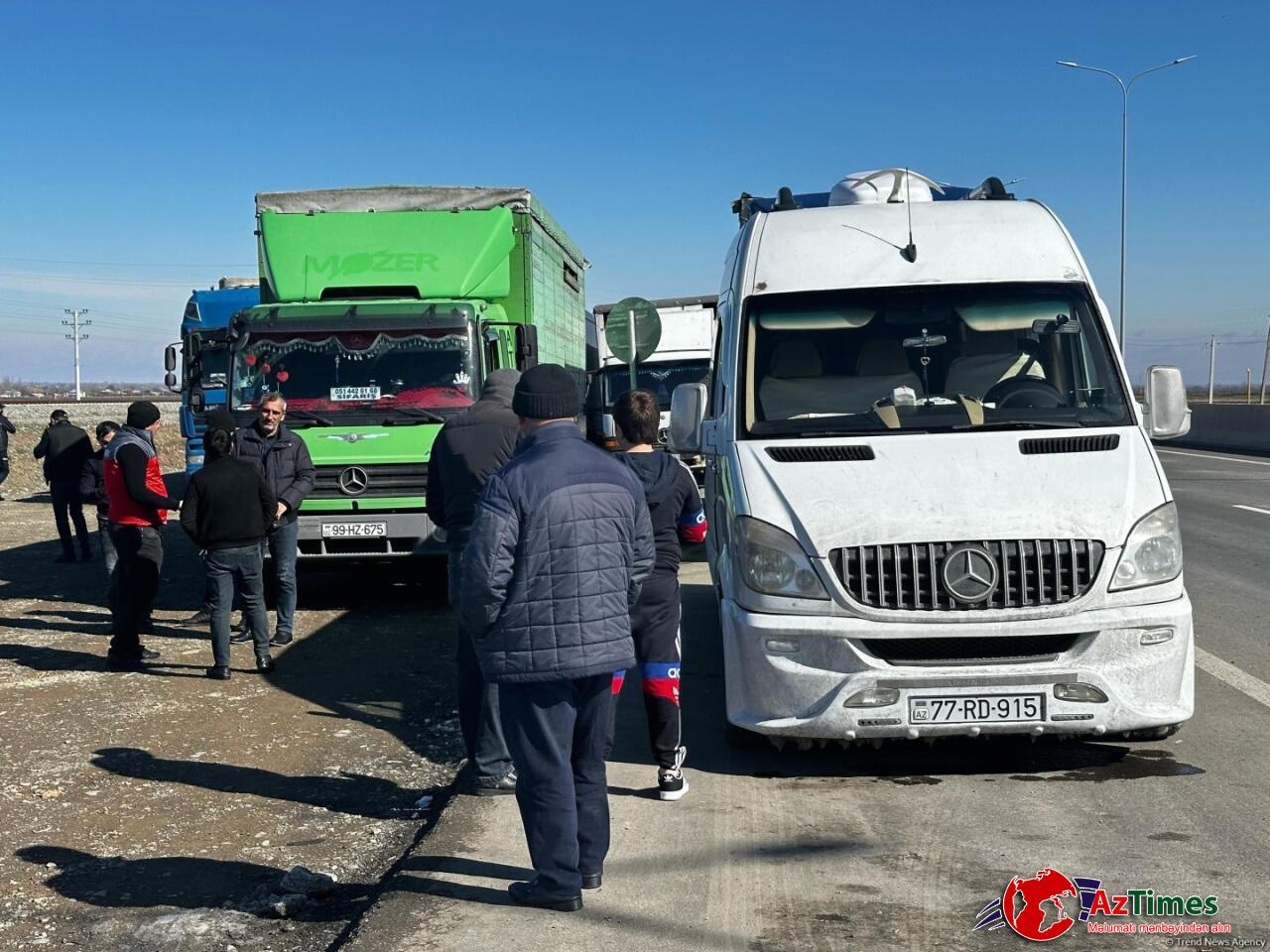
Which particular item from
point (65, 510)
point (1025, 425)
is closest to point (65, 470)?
point (65, 510)

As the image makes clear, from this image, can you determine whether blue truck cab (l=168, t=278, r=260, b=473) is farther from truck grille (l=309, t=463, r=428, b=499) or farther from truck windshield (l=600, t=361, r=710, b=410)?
truck grille (l=309, t=463, r=428, b=499)

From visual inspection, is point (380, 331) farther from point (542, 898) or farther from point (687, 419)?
point (542, 898)

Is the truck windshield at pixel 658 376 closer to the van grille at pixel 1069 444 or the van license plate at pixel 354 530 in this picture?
the van license plate at pixel 354 530

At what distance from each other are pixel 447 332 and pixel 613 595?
25.9 feet

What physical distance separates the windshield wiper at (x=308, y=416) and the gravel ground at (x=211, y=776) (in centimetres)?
163

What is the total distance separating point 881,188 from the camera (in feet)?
28.1

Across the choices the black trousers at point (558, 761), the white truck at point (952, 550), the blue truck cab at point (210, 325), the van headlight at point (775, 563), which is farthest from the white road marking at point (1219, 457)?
the black trousers at point (558, 761)

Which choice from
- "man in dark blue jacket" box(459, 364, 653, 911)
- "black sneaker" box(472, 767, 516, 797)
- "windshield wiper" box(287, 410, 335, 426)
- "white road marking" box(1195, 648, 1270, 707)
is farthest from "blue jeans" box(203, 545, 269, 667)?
"white road marking" box(1195, 648, 1270, 707)

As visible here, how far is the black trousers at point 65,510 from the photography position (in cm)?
1590

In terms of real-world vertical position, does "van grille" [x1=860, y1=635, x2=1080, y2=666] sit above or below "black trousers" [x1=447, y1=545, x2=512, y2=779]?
above

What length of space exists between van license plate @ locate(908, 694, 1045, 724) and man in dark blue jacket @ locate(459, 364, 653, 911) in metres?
1.72

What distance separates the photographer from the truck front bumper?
11.5 meters

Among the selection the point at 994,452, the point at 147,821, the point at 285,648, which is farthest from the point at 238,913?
the point at 285,648

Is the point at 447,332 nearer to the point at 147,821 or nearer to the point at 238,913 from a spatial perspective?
the point at 147,821
